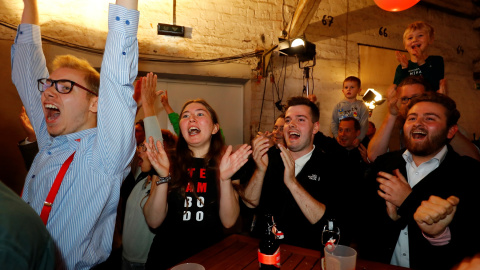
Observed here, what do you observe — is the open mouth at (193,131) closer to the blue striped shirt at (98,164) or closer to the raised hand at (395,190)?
the blue striped shirt at (98,164)

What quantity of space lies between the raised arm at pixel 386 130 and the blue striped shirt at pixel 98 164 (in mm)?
2371

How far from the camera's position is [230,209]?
1828 mm

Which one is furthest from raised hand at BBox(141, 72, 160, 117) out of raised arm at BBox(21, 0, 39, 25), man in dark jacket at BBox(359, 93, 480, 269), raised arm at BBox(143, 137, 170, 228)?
man in dark jacket at BBox(359, 93, 480, 269)

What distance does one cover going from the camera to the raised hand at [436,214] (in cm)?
133

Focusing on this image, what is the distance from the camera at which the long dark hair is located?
1947mm

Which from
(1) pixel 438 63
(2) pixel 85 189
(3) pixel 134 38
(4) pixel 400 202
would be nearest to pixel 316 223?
(4) pixel 400 202

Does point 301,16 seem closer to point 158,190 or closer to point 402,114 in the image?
point 402,114

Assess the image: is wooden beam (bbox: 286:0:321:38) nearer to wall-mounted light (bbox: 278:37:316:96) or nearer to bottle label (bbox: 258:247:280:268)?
wall-mounted light (bbox: 278:37:316:96)

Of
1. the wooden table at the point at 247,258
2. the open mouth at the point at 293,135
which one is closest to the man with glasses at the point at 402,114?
the open mouth at the point at 293,135

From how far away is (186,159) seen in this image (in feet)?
6.93

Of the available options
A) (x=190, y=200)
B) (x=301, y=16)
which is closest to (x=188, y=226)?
(x=190, y=200)

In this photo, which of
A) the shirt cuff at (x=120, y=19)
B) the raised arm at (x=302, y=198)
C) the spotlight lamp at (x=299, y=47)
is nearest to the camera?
the shirt cuff at (x=120, y=19)

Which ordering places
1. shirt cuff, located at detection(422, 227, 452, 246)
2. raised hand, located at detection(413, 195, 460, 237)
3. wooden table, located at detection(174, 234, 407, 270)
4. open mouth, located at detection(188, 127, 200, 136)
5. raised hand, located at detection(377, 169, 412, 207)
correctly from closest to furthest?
1. raised hand, located at detection(413, 195, 460, 237)
2. wooden table, located at detection(174, 234, 407, 270)
3. shirt cuff, located at detection(422, 227, 452, 246)
4. raised hand, located at detection(377, 169, 412, 207)
5. open mouth, located at detection(188, 127, 200, 136)

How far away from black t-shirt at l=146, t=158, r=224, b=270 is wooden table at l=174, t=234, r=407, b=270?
6.6 inches
